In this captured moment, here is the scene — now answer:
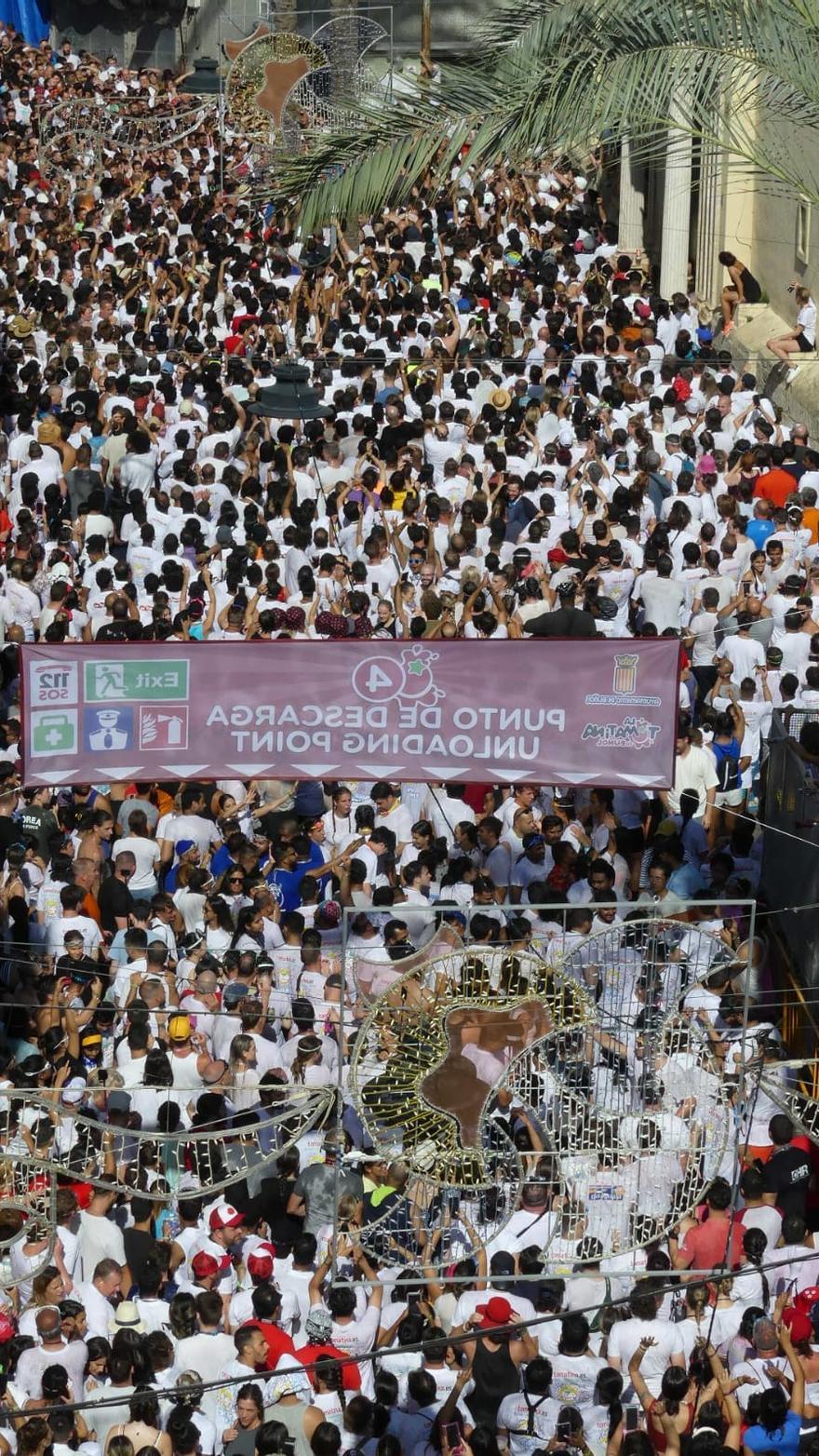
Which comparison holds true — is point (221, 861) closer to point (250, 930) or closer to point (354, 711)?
point (250, 930)

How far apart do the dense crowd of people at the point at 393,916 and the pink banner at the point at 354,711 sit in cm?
92

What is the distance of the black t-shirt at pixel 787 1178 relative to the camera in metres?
10.3

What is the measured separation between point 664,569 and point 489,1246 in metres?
6.59

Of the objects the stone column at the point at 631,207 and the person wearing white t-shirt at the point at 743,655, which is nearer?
the person wearing white t-shirt at the point at 743,655

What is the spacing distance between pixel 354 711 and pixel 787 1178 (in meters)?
2.83

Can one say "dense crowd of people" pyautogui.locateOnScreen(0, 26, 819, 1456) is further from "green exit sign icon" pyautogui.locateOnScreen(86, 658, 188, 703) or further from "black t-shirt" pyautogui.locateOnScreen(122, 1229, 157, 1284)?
"green exit sign icon" pyautogui.locateOnScreen(86, 658, 188, 703)

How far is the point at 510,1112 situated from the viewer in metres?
9.98

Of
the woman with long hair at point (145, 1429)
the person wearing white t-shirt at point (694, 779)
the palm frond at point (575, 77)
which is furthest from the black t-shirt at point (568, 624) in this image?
the woman with long hair at point (145, 1429)

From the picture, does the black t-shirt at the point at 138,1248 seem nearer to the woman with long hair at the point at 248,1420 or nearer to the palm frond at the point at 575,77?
the woman with long hair at the point at 248,1420

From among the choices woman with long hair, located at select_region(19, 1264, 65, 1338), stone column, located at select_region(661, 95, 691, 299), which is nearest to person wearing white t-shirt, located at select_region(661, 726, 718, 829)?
woman with long hair, located at select_region(19, 1264, 65, 1338)

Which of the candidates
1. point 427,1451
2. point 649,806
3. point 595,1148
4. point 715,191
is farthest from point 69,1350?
point 715,191

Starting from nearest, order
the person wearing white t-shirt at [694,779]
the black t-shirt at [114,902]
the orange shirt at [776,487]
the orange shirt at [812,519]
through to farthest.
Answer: the black t-shirt at [114,902] → the person wearing white t-shirt at [694,779] → the orange shirt at [812,519] → the orange shirt at [776,487]

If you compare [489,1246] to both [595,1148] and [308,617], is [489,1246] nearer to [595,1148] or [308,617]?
[595,1148]

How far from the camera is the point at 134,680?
35.3ft
